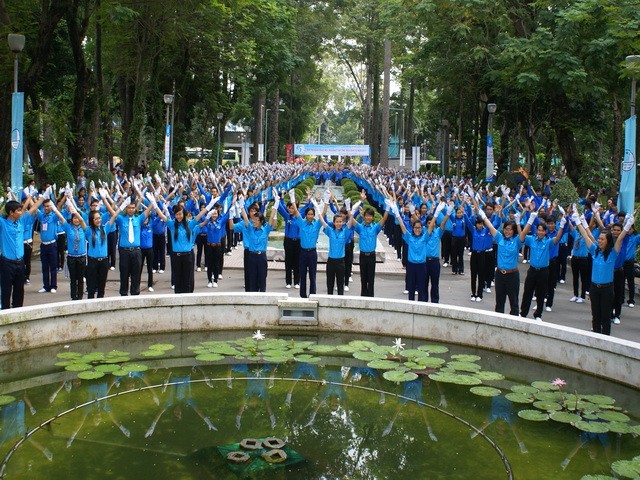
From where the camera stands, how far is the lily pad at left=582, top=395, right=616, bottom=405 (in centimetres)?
770

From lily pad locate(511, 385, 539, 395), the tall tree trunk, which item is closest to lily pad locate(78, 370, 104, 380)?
lily pad locate(511, 385, 539, 395)

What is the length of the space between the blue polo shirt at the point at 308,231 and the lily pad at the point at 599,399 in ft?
19.1

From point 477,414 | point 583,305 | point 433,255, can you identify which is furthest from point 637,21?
point 477,414

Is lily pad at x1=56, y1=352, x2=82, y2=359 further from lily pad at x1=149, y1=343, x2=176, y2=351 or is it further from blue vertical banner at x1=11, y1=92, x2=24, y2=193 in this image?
blue vertical banner at x1=11, y1=92, x2=24, y2=193

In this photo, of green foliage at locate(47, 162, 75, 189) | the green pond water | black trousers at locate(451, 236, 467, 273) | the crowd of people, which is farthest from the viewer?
green foliage at locate(47, 162, 75, 189)

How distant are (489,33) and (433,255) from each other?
1998 centimetres

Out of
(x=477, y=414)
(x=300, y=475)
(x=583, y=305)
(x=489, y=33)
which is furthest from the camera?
(x=489, y=33)

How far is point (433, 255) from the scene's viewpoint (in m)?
12.4

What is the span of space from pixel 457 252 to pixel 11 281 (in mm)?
9799

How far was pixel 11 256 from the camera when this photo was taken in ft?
34.8

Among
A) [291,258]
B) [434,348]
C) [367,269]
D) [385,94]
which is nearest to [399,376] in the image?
[434,348]

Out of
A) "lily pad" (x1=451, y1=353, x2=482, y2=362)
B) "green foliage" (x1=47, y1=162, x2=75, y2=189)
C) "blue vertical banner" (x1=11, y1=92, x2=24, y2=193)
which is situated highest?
"blue vertical banner" (x1=11, y1=92, x2=24, y2=193)

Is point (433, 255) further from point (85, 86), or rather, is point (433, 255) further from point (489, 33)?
point (489, 33)

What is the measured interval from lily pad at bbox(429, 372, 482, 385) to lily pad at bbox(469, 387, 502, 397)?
4.4 inches
